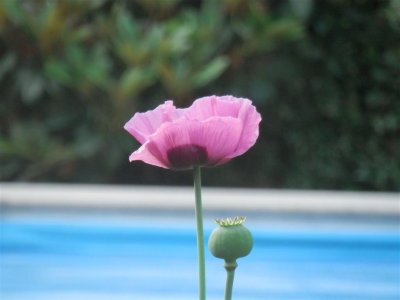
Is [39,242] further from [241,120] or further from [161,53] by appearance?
[241,120]

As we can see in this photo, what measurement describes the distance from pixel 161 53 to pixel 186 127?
4.90m

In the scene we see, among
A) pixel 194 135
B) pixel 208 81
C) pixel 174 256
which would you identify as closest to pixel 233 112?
pixel 194 135

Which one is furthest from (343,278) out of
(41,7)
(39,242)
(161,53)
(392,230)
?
(41,7)

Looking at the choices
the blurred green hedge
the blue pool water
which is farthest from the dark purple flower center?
the blurred green hedge

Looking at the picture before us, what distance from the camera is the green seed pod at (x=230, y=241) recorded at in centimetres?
62

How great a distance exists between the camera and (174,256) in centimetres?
445

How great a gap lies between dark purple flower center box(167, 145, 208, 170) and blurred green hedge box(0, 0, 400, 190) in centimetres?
476

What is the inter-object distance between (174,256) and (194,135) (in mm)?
3878

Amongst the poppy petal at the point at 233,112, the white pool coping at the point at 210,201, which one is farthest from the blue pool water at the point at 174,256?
the poppy petal at the point at 233,112

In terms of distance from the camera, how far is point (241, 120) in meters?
0.63

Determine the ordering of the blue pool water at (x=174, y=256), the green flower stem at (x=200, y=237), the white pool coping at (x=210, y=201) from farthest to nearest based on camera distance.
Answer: the white pool coping at (x=210, y=201), the blue pool water at (x=174, y=256), the green flower stem at (x=200, y=237)

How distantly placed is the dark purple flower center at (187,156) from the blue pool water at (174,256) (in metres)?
3.32

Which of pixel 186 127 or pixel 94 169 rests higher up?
pixel 94 169

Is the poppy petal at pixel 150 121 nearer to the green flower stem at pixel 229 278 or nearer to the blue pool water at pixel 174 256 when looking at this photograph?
the green flower stem at pixel 229 278
